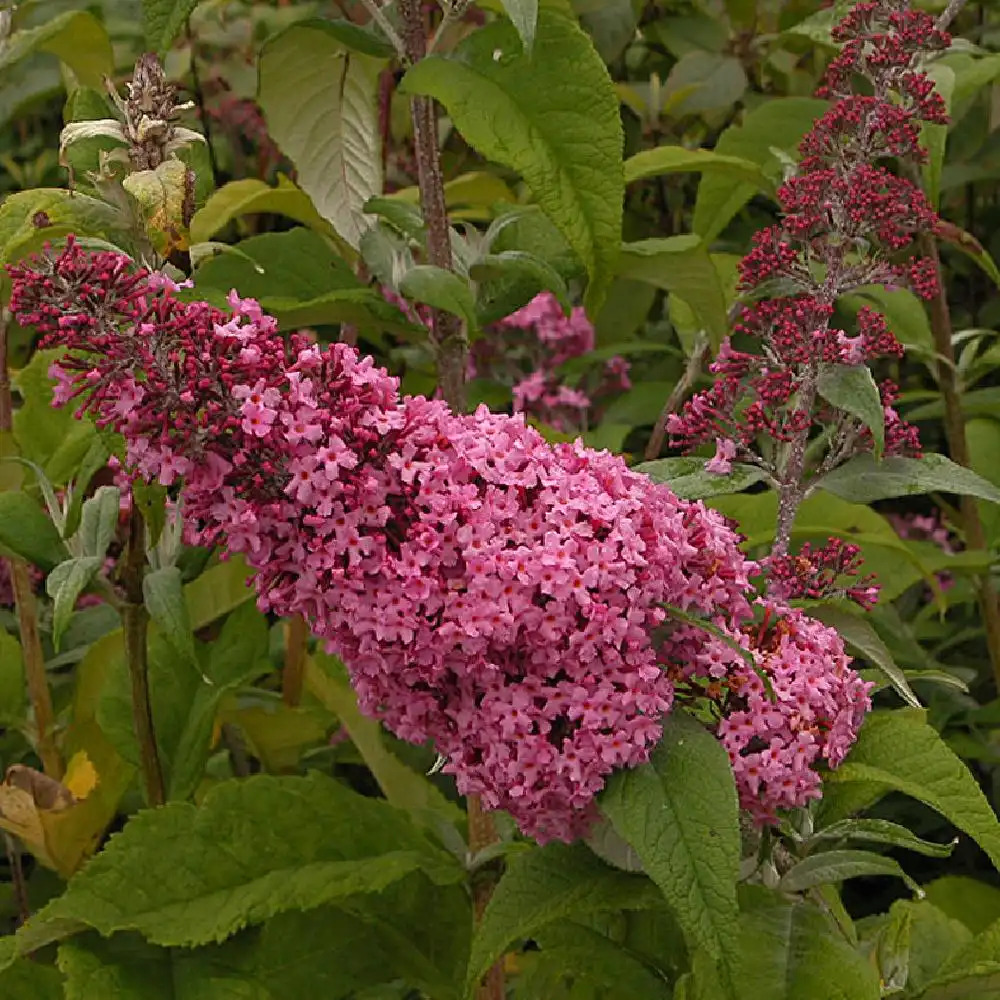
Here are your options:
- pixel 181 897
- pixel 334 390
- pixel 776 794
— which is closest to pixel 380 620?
pixel 334 390

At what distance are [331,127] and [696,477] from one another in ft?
1.84

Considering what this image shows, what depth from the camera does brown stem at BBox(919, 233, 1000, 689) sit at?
1948 millimetres

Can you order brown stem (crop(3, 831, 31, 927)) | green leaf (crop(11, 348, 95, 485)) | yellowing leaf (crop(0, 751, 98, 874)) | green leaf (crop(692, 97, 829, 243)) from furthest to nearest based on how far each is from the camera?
green leaf (crop(692, 97, 829, 243)), brown stem (crop(3, 831, 31, 927)), green leaf (crop(11, 348, 95, 485)), yellowing leaf (crop(0, 751, 98, 874))

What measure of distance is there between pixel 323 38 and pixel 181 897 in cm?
85

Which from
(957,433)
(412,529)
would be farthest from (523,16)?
(957,433)

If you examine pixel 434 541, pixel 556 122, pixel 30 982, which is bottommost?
pixel 30 982

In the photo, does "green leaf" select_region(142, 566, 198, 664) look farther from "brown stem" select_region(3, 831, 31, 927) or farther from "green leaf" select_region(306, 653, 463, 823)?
"brown stem" select_region(3, 831, 31, 927)

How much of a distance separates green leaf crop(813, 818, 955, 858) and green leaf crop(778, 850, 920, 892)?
15 mm

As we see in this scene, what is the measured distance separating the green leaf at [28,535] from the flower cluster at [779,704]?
624 millimetres

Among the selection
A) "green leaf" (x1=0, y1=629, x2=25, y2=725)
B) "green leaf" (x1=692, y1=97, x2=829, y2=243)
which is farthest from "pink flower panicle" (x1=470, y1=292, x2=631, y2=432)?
"green leaf" (x1=0, y1=629, x2=25, y2=725)

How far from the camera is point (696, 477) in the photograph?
129cm

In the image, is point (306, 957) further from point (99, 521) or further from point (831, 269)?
point (831, 269)

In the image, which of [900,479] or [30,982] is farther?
[30,982]

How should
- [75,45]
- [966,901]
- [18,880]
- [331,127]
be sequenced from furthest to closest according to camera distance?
[966,901], [18,880], [75,45], [331,127]
